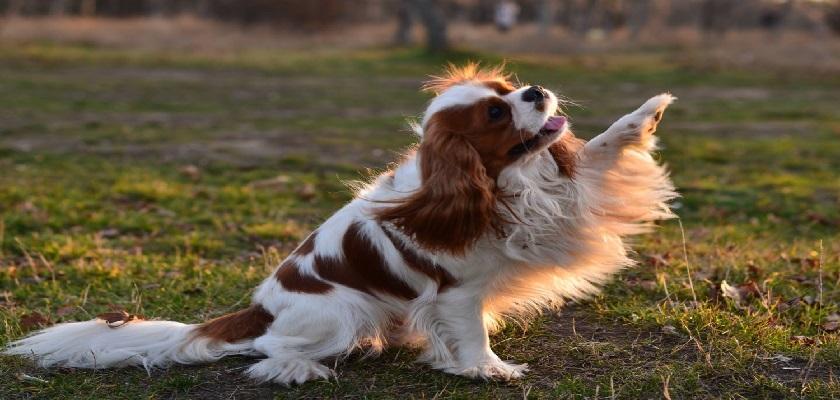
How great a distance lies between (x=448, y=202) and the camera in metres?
3.61

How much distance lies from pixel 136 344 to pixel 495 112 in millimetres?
1931

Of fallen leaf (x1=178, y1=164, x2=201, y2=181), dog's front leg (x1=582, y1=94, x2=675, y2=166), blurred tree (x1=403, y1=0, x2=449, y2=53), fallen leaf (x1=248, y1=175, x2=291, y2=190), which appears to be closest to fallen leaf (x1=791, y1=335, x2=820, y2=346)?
dog's front leg (x1=582, y1=94, x2=675, y2=166)

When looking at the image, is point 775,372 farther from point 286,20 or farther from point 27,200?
point 286,20

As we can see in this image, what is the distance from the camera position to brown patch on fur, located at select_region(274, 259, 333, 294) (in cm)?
392

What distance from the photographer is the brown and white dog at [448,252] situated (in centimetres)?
369

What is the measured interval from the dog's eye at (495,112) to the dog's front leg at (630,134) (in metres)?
0.71

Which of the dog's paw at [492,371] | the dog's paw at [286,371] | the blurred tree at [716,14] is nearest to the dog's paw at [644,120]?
the dog's paw at [492,371]

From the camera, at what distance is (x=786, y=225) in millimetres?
8000

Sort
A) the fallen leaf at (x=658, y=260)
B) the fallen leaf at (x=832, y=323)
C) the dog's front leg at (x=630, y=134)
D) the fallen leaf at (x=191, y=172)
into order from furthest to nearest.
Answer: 1. the fallen leaf at (x=191, y=172)
2. the fallen leaf at (x=658, y=260)
3. the fallen leaf at (x=832, y=323)
4. the dog's front leg at (x=630, y=134)

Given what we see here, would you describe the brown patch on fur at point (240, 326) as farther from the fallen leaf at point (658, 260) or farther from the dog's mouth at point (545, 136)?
the fallen leaf at point (658, 260)

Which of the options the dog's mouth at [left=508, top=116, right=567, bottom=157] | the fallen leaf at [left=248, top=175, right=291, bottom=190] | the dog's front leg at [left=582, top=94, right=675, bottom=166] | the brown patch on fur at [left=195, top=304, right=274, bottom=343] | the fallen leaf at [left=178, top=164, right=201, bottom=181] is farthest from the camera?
the fallen leaf at [left=178, top=164, right=201, bottom=181]

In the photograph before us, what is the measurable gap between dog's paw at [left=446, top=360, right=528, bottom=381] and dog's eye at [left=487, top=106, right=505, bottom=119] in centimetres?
107

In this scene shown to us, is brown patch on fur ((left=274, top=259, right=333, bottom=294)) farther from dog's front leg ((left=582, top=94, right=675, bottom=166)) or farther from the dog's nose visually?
dog's front leg ((left=582, top=94, right=675, bottom=166))

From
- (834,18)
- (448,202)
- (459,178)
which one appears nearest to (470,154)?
(459,178)
